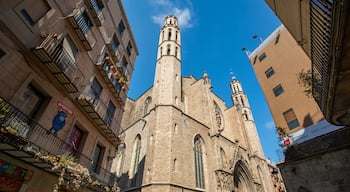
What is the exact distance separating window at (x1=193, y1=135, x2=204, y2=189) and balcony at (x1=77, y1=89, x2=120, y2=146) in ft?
32.6

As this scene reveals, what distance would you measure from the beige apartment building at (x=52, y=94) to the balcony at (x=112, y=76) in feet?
0.21

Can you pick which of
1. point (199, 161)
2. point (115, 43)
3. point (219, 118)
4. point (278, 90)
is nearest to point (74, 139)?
point (115, 43)

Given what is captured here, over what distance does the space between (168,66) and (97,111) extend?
1402 cm

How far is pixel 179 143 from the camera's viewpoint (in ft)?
53.2

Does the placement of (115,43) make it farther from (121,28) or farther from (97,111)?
(97,111)

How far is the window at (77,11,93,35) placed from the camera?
8129 millimetres

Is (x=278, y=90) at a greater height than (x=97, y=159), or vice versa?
(x=278, y=90)

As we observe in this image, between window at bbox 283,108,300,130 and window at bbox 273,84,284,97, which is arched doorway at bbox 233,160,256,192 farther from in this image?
window at bbox 273,84,284,97

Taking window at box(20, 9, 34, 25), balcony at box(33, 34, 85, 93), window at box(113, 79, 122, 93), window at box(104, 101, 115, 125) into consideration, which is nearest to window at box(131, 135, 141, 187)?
window at box(104, 101, 115, 125)

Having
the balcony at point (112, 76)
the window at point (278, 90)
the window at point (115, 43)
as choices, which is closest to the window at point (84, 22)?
the balcony at point (112, 76)

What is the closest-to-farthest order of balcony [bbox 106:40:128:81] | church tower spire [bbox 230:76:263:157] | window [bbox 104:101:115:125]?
window [bbox 104:101:115:125]
balcony [bbox 106:40:128:81]
church tower spire [bbox 230:76:263:157]

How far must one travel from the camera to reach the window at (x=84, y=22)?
8.13 meters

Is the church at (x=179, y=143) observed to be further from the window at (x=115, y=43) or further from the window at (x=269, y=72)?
the window at (x=269, y=72)

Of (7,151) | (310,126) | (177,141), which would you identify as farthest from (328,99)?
(177,141)
